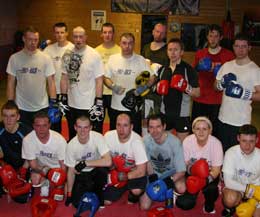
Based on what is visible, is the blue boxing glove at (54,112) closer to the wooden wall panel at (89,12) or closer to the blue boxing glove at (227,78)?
the blue boxing glove at (227,78)

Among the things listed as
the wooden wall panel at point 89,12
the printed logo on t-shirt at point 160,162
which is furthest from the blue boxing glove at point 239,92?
the wooden wall panel at point 89,12

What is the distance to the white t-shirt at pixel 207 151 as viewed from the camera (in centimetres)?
338

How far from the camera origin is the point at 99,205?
127 inches

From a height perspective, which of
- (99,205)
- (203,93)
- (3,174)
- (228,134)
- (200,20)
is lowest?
(99,205)

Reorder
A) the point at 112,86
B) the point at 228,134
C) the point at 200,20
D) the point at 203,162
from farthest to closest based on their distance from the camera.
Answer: the point at 200,20, the point at 112,86, the point at 228,134, the point at 203,162

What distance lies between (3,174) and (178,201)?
5.30ft

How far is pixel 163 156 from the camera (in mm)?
3438

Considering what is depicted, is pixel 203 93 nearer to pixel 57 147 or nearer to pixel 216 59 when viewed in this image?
pixel 216 59

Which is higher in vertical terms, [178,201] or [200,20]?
[200,20]

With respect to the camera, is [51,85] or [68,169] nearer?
[68,169]

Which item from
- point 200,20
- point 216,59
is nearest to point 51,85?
point 216,59

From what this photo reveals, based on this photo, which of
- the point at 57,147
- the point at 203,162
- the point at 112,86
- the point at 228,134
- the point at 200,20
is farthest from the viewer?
the point at 200,20

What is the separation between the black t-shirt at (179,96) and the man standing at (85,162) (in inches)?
35.2

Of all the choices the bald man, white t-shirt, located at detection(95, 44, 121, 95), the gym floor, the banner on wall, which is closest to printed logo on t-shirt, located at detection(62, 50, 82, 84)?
the bald man
